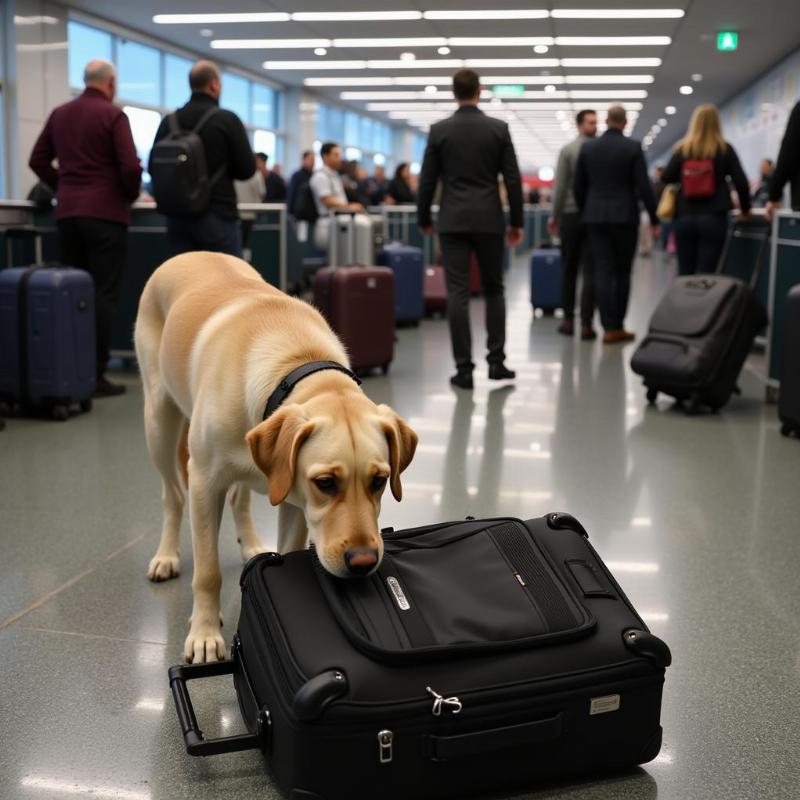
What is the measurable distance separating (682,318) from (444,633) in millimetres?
4427

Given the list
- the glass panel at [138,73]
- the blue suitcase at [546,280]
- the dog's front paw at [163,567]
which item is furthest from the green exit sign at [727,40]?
the dog's front paw at [163,567]

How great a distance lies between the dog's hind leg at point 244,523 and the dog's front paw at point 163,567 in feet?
0.76

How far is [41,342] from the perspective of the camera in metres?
5.56

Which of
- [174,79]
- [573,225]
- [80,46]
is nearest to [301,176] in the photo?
[80,46]

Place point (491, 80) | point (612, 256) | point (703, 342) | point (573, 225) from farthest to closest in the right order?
point (491, 80)
point (573, 225)
point (612, 256)
point (703, 342)

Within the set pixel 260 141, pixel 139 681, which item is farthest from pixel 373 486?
pixel 260 141

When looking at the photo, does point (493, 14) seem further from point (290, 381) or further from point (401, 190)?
point (290, 381)

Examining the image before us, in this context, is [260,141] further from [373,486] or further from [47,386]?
[373,486]

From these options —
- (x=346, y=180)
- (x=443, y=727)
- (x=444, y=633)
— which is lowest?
(x=443, y=727)

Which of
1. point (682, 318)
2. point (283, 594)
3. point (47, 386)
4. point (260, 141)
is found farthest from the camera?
point (260, 141)

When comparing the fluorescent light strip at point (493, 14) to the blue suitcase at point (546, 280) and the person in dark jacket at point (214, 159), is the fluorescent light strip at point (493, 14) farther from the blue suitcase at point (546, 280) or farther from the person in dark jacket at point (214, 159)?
the person in dark jacket at point (214, 159)

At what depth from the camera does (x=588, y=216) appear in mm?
8297

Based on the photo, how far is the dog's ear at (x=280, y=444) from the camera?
6.51 ft

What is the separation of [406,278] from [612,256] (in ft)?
8.12
